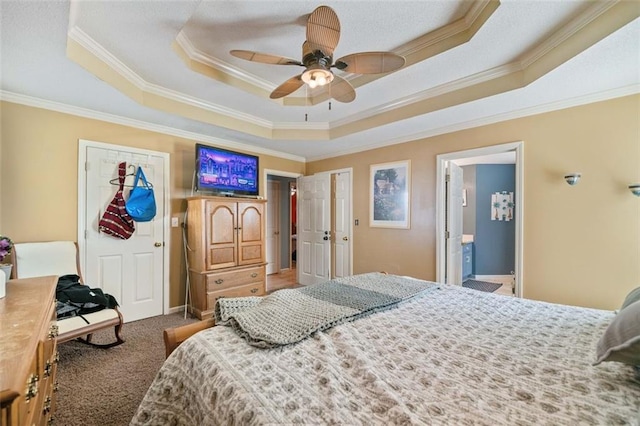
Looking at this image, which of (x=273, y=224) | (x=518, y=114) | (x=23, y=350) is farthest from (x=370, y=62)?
(x=273, y=224)

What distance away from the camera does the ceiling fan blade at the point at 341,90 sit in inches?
87.7

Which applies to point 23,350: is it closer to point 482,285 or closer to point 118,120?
point 118,120

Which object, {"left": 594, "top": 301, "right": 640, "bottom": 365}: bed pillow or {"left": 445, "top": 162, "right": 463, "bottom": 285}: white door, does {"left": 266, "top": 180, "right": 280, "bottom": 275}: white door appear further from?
{"left": 594, "top": 301, "right": 640, "bottom": 365}: bed pillow

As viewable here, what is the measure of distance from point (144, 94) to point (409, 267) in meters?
3.77

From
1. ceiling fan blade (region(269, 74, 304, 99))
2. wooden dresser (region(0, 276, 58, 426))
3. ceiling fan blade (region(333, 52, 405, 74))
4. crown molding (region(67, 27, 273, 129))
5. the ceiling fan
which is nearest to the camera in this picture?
wooden dresser (region(0, 276, 58, 426))

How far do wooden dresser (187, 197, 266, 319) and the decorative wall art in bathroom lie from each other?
4.76m

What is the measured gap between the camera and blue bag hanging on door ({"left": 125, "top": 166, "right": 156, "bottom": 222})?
313cm

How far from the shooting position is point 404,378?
3.24ft

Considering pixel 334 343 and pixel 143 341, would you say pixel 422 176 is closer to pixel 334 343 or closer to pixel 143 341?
pixel 334 343

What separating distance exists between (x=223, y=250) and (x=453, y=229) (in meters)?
2.97

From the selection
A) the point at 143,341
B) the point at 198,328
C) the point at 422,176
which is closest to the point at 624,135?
the point at 422,176

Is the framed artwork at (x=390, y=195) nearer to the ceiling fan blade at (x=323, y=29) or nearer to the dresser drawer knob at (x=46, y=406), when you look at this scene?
the ceiling fan blade at (x=323, y=29)

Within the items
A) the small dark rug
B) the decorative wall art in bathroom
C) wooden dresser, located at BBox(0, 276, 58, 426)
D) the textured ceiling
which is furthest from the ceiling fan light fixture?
the decorative wall art in bathroom

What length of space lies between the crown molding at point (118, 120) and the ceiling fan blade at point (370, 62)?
2.60 meters
